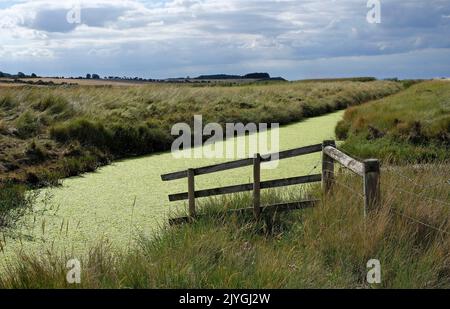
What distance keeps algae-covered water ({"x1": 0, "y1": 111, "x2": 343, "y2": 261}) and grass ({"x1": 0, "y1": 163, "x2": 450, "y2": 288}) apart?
466 mm

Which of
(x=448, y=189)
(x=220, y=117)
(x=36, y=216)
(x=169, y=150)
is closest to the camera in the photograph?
(x=448, y=189)

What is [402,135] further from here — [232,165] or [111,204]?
[232,165]

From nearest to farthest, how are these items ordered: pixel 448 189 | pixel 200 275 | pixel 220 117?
1. pixel 200 275
2. pixel 448 189
3. pixel 220 117

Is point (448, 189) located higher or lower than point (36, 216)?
higher

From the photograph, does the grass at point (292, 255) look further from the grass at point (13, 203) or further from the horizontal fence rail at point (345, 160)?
the grass at point (13, 203)

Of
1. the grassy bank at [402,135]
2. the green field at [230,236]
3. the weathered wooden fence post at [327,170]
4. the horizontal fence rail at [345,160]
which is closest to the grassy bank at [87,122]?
the green field at [230,236]

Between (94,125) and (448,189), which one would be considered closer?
(448,189)

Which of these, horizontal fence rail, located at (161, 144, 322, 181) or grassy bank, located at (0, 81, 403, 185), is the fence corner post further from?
grassy bank, located at (0, 81, 403, 185)

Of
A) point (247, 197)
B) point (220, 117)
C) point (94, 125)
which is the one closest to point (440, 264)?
point (247, 197)

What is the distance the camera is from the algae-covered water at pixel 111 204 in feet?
18.2

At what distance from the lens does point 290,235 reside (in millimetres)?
4703

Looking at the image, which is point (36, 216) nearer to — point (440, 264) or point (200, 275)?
point (200, 275)

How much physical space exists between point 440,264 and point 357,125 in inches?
366

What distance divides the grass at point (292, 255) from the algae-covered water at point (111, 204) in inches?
18.4
